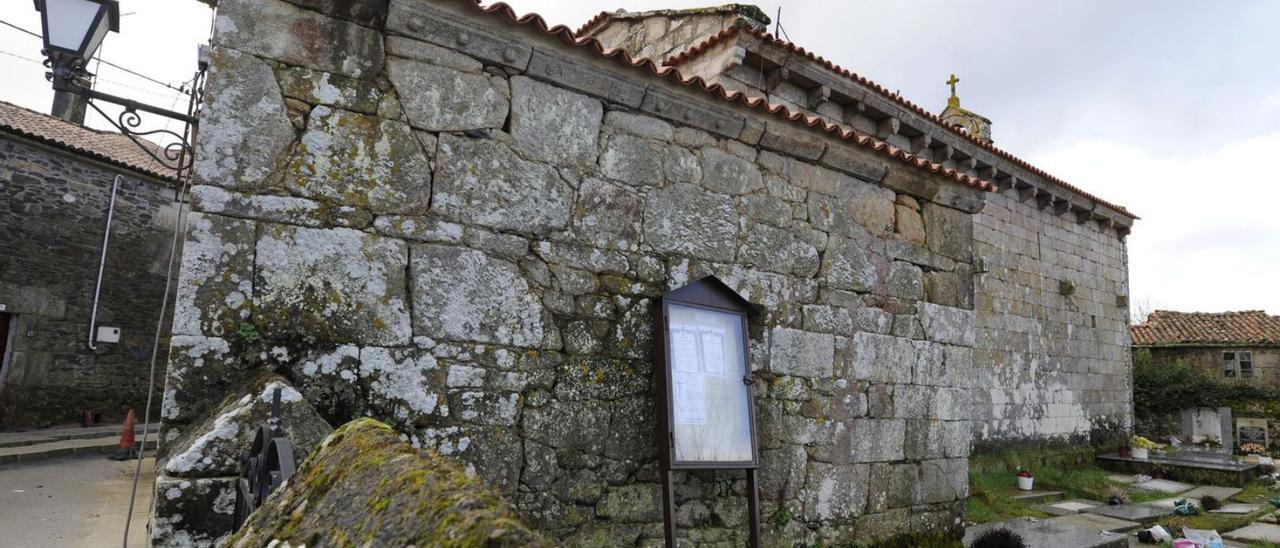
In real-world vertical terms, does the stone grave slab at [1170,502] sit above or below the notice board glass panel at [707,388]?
below

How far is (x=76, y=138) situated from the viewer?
12.0 m

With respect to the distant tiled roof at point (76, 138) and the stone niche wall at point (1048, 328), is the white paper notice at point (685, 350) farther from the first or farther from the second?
the distant tiled roof at point (76, 138)

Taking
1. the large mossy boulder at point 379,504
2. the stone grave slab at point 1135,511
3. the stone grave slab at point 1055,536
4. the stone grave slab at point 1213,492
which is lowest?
the stone grave slab at point 1213,492

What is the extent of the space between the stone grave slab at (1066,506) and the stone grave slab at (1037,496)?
16cm

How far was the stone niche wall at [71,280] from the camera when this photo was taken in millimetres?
10695

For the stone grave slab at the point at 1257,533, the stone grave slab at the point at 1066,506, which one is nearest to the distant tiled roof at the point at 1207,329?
the stone grave slab at the point at 1066,506

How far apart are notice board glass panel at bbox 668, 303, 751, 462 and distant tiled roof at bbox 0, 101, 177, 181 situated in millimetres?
11666

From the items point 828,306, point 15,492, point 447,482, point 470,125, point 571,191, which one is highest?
point 470,125

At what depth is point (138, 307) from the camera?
485 inches

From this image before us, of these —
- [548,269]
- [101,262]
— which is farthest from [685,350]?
[101,262]

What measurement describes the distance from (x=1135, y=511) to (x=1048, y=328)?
436 centimetres

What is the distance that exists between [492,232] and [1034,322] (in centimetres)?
1042

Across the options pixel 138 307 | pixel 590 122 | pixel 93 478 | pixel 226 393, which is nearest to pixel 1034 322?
pixel 590 122

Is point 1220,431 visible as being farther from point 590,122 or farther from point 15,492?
point 15,492
